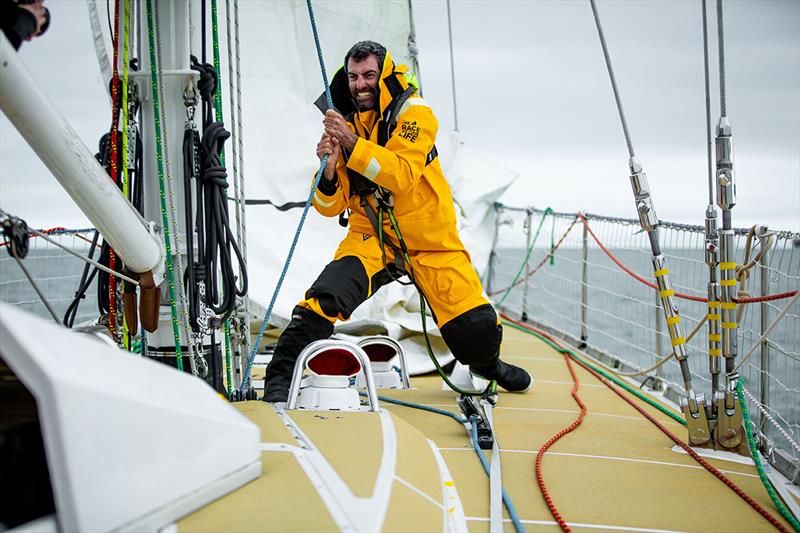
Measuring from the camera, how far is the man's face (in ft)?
12.1

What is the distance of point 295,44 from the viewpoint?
664 centimetres

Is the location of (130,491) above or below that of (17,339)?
below

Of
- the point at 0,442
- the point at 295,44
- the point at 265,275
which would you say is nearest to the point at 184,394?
the point at 0,442

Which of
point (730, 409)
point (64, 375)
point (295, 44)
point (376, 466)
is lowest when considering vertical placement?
point (730, 409)

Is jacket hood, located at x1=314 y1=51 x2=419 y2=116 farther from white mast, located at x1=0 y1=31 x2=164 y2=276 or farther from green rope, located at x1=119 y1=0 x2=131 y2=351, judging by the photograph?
white mast, located at x1=0 y1=31 x2=164 y2=276

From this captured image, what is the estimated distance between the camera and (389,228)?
379cm

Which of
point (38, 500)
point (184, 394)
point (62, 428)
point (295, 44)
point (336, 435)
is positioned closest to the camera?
point (62, 428)

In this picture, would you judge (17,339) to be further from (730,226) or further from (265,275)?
(265,275)

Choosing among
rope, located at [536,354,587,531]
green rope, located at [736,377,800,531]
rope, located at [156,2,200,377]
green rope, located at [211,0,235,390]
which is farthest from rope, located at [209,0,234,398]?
green rope, located at [736,377,800,531]

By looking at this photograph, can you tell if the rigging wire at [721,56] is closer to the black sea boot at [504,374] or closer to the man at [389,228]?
the man at [389,228]

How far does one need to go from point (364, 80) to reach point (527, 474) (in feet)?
6.18

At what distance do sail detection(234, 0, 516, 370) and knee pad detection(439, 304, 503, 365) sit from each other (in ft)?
4.35

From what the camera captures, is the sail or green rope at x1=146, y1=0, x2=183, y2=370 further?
the sail

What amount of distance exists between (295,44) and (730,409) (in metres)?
4.75
